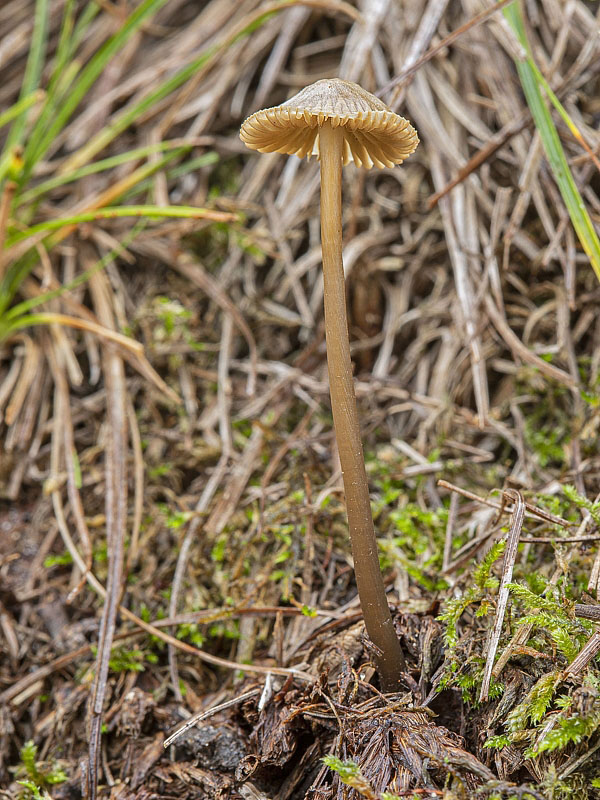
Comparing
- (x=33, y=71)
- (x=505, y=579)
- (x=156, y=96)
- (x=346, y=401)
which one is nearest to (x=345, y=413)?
(x=346, y=401)

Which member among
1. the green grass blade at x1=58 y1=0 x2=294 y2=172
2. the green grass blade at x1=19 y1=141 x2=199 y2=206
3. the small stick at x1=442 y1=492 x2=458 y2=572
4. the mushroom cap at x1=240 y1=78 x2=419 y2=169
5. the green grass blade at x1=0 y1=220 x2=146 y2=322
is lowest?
the small stick at x1=442 y1=492 x2=458 y2=572

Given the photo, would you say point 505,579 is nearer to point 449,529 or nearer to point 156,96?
point 449,529

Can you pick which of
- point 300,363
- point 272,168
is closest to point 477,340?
point 300,363

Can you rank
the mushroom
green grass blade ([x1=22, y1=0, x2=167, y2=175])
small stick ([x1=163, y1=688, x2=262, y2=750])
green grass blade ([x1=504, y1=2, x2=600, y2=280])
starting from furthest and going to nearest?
1. green grass blade ([x1=22, y1=0, x2=167, y2=175])
2. green grass blade ([x1=504, y1=2, x2=600, y2=280])
3. small stick ([x1=163, y1=688, x2=262, y2=750])
4. the mushroom

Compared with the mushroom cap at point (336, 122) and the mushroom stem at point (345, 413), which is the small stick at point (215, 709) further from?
the mushroom cap at point (336, 122)

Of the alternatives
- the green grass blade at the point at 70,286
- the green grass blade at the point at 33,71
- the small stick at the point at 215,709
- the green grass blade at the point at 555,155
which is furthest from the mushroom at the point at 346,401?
the green grass blade at the point at 33,71

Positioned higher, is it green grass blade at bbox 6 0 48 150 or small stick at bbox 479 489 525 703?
green grass blade at bbox 6 0 48 150

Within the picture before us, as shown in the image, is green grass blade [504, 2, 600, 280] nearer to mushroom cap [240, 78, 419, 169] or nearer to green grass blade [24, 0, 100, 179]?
mushroom cap [240, 78, 419, 169]

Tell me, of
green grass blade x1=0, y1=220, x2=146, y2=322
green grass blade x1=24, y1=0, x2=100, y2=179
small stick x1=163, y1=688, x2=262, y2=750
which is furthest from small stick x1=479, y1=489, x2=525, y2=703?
green grass blade x1=24, y1=0, x2=100, y2=179
